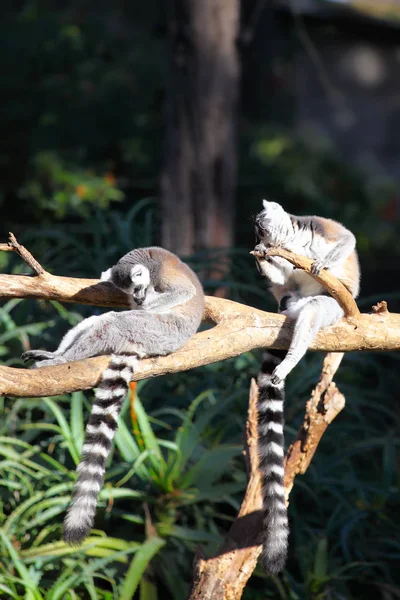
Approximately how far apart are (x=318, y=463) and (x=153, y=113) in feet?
20.9

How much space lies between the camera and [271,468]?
315cm

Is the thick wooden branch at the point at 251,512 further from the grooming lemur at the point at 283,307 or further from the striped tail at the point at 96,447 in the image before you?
the striped tail at the point at 96,447

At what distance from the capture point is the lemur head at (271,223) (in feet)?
11.4

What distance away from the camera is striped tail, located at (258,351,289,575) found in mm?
2988

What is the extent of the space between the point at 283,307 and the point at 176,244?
2811 mm

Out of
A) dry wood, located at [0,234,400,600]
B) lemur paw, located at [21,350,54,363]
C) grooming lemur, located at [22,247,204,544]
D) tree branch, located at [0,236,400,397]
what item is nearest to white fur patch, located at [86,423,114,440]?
grooming lemur, located at [22,247,204,544]

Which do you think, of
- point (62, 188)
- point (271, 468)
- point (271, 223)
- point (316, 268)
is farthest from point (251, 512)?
point (62, 188)

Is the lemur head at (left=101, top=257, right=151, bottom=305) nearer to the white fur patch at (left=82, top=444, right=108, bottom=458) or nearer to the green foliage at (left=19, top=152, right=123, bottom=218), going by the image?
the white fur patch at (left=82, top=444, right=108, bottom=458)

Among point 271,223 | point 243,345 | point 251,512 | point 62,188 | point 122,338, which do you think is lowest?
point 62,188

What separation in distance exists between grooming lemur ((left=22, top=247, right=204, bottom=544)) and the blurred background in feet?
4.26

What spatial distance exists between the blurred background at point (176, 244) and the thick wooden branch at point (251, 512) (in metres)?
0.61

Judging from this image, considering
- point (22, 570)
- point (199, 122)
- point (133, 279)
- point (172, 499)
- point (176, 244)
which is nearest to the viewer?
point (133, 279)

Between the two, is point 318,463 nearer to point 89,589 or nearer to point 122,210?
point 89,589

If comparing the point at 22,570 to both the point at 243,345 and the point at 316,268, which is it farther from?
the point at 316,268
